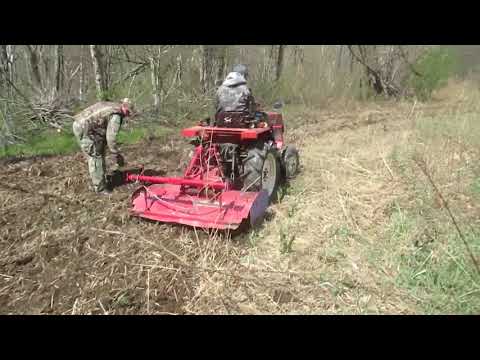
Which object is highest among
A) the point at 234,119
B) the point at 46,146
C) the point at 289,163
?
the point at 234,119

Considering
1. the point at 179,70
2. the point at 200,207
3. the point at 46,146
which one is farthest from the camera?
the point at 179,70

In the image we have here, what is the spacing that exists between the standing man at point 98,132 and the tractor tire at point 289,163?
2.15m

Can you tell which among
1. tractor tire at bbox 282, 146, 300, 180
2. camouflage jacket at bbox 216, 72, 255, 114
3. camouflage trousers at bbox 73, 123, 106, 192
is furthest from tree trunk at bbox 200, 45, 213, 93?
camouflage jacket at bbox 216, 72, 255, 114

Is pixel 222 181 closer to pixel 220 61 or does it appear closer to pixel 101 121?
pixel 101 121

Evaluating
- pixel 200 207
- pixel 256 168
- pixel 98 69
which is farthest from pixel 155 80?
pixel 200 207

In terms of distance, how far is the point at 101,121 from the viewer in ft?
17.2

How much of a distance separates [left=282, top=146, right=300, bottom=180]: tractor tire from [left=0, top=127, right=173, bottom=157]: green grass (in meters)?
4.10

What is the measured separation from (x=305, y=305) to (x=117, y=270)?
1.65m

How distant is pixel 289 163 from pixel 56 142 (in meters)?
5.04

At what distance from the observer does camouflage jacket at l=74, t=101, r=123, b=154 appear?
5141 millimetres

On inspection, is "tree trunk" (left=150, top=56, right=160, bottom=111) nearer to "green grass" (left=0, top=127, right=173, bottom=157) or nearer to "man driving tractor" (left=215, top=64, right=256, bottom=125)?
"green grass" (left=0, top=127, right=173, bottom=157)

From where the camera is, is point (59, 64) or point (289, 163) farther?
point (59, 64)

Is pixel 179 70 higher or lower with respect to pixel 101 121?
higher
